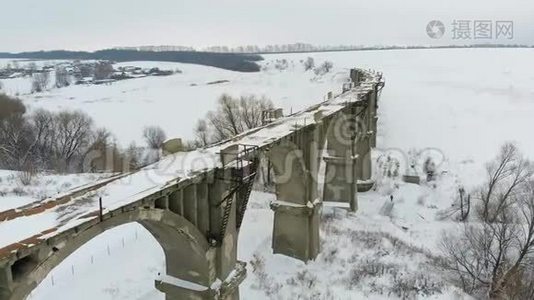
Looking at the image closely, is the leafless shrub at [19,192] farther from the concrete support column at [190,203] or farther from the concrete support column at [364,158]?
the concrete support column at [190,203]

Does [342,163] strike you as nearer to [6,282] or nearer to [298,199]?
[298,199]

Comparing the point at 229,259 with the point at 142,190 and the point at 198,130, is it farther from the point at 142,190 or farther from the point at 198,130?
the point at 198,130

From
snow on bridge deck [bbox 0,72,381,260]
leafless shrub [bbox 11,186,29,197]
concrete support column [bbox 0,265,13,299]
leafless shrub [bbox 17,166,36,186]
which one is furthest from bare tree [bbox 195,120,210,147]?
concrete support column [bbox 0,265,13,299]

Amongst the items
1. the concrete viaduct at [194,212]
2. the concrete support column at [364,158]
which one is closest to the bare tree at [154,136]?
the concrete support column at [364,158]

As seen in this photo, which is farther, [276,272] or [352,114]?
[352,114]

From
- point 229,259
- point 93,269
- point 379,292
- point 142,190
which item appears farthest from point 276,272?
point 142,190

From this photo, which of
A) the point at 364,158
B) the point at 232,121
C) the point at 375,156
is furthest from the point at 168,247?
the point at 375,156
